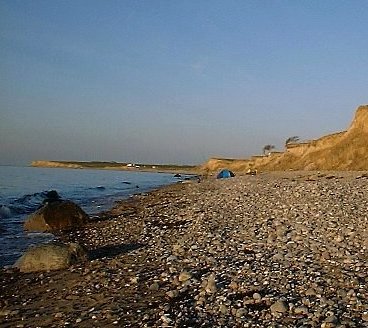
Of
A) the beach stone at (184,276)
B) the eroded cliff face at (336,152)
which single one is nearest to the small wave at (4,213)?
the beach stone at (184,276)

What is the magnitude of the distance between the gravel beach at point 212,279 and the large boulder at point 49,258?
0.31 meters

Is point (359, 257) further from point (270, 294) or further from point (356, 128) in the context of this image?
point (356, 128)

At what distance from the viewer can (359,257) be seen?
35.6ft

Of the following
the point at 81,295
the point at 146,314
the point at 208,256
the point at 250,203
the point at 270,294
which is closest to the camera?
the point at 146,314

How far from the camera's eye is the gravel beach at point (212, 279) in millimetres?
7512

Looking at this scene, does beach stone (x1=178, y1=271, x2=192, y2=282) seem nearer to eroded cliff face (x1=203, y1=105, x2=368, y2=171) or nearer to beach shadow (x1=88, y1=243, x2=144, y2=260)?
beach shadow (x1=88, y1=243, x2=144, y2=260)

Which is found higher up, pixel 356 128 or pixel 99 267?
pixel 356 128

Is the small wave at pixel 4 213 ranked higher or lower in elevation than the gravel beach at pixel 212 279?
lower

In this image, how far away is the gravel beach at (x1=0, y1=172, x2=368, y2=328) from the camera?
751 cm

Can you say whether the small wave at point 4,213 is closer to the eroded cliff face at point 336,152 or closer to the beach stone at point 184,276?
the beach stone at point 184,276

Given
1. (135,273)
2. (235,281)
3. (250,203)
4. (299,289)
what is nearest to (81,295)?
(135,273)

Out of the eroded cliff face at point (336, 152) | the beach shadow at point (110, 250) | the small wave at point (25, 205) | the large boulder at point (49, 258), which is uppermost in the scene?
the eroded cliff face at point (336, 152)

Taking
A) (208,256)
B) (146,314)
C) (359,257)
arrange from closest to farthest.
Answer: (146,314) → (359,257) → (208,256)

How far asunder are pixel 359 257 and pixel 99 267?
21.3 ft
